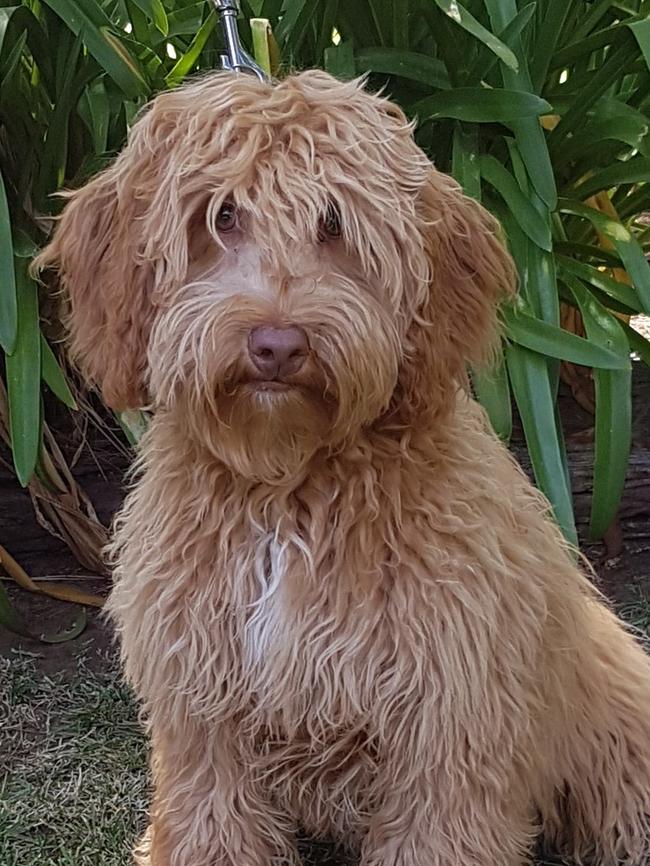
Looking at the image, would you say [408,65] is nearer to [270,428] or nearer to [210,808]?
→ [270,428]

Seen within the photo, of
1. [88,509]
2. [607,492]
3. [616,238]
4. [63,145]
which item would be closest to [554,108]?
[616,238]

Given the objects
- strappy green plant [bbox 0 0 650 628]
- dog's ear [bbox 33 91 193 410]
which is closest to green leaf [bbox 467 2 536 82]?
strappy green plant [bbox 0 0 650 628]

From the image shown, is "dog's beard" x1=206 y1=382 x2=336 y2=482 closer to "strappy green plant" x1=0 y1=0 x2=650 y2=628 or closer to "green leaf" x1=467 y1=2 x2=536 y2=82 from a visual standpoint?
"strappy green plant" x1=0 y1=0 x2=650 y2=628

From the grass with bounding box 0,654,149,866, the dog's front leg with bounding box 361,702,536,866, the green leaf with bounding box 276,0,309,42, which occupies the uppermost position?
the green leaf with bounding box 276,0,309,42

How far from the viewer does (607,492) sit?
101 inches

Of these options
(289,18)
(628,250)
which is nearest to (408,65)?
(289,18)

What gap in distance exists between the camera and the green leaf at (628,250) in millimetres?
2553

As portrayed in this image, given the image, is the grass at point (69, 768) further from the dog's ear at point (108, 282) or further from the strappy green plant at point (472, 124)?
the dog's ear at point (108, 282)

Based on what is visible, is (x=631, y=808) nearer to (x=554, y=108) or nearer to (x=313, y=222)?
(x=313, y=222)

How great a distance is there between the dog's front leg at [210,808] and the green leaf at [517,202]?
3.83ft

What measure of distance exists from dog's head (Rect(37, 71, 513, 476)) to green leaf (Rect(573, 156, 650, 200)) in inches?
42.1

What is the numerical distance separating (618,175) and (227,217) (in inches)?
52.9

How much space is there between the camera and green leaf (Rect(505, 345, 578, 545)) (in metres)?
2.44

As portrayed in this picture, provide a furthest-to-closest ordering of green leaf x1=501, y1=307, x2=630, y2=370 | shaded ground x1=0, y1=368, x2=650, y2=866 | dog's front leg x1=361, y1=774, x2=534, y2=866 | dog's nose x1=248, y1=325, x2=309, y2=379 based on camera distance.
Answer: green leaf x1=501, y1=307, x2=630, y2=370 → shaded ground x1=0, y1=368, x2=650, y2=866 → dog's front leg x1=361, y1=774, x2=534, y2=866 → dog's nose x1=248, y1=325, x2=309, y2=379
